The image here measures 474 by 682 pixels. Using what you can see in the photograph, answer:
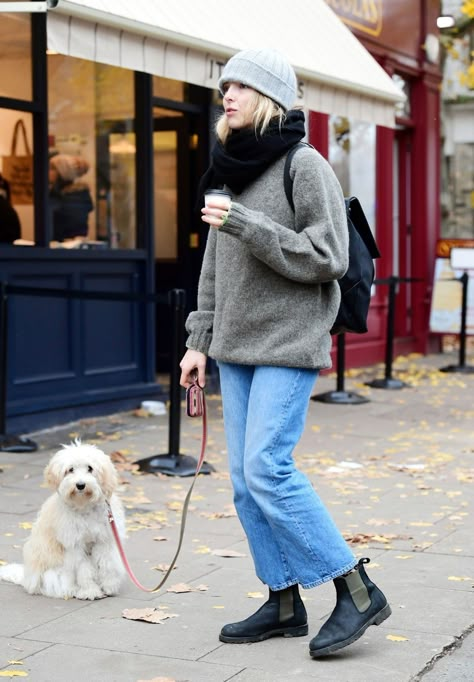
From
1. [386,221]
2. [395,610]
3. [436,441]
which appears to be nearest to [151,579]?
[395,610]

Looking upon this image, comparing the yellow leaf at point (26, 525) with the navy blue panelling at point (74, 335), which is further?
the navy blue panelling at point (74, 335)

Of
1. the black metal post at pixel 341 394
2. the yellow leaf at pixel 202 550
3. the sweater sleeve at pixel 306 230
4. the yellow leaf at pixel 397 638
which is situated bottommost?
the yellow leaf at pixel 397 638

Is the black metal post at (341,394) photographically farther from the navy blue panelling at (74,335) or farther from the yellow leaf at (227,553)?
the yellow leaf at (227,553)

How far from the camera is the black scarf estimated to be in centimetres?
415

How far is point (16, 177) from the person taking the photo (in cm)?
953

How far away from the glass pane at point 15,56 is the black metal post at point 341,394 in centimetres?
365

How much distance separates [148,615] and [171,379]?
308cm

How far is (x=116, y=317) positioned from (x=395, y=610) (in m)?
5.90

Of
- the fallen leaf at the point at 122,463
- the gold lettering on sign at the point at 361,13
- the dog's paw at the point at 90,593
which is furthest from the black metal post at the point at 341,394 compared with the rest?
the dog's paw at the point at 90,593

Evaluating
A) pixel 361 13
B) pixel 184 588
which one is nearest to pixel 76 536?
pixel 184 588

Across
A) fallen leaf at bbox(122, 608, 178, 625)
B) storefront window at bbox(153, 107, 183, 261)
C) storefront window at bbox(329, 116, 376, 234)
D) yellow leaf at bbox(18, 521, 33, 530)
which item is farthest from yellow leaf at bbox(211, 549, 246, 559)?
storefront window at bbox(329, 116, 376, 234)

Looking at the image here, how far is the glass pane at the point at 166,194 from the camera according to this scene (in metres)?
11.9

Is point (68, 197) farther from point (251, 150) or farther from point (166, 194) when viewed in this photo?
point (251, 150)

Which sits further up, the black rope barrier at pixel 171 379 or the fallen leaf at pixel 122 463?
the black rope barrier at pixel 171 379
